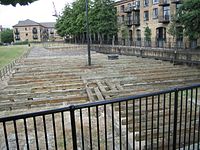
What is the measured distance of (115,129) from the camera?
6.91 m

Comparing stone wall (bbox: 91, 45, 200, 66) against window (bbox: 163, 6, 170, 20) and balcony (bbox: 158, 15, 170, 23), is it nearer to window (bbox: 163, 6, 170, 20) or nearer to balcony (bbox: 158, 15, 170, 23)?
balcony (bbox: 158, 15, 170, 23)

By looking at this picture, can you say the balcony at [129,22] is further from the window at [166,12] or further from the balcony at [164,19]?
the window at [166,12]

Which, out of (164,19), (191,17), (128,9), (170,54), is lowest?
(170,54)

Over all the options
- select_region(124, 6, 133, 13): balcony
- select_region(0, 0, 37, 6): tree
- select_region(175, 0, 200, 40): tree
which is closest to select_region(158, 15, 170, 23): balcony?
select_region(124, 6, 133, 13): balcony

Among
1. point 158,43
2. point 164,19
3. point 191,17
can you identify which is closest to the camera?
point 191,17

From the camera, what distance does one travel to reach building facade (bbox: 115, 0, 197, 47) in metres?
33.1

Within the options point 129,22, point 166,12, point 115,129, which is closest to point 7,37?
point 129,22

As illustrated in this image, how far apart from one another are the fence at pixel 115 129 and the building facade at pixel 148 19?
23.1 metres

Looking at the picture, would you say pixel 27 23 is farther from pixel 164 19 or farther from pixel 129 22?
pixel 164 19

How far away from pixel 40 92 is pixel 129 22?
118ft

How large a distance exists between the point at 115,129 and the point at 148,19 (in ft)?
115

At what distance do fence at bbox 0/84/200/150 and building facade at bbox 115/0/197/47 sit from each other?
23.1m

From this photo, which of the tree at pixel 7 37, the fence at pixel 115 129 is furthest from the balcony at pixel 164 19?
the tree at pixel 7 37

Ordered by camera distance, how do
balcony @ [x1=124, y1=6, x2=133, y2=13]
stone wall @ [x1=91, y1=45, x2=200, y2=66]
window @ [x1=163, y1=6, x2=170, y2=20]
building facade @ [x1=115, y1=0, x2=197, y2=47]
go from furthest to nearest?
balcony @ [x1=124, y1=6, x2=133, y2=13]
window @ [x1=163, y1=6, x2=170, y2=20]
building facade @ [x1=115, y1=0, x2=197, y2=47]
stone wall @ [x1=91, y1=45, x2=200, y2=66]
